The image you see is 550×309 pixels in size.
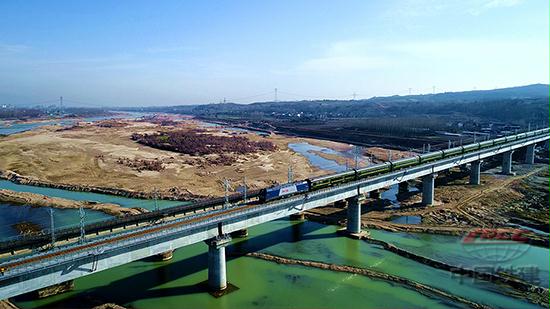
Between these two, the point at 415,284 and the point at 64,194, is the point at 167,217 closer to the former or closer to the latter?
the point at 415,284

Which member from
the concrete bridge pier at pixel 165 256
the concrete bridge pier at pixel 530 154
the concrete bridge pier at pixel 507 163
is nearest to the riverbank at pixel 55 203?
the concrete bridge pier at pixel 165 256

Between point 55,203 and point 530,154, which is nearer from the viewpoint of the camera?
point 55,203

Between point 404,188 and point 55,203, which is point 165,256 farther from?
point 404,188

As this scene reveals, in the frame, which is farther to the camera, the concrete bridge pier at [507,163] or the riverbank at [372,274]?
the concrete bridge pier at [507,163]

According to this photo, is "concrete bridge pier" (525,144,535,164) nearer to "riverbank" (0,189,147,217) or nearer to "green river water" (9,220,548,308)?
"green river water" (9,220,548,308)

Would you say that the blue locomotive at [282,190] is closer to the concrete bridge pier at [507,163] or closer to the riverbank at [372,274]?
the riverbank at [372,274]
